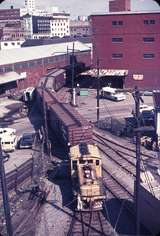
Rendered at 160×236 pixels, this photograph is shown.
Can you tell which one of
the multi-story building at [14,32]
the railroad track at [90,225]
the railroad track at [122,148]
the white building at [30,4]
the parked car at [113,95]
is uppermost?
the white building at [30,4]

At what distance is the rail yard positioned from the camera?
16219 millimetres

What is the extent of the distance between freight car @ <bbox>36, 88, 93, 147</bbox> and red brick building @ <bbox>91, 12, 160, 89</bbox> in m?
17.3

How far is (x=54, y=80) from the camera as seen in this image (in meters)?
40.5

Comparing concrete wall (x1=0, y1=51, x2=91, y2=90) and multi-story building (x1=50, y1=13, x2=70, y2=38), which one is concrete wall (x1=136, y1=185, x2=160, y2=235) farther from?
multi-story building (x1=50, y1=13, x2=70, y2=38)

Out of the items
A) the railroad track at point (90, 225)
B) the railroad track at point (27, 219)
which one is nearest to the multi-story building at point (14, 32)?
the railroad track at point (27, 219)

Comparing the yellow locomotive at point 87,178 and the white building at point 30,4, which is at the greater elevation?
the white building at point 30,4

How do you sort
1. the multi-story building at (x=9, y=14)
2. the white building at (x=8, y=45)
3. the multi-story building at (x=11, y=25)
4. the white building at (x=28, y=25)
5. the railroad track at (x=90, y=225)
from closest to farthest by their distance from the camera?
the railroad track at (x=90, y=225)
the white building at (x=8, y=45)
the multi-story building at (x=11, y=25)
the white building at (x=28, y=25)
the multi-story building at (x=9, y=14)

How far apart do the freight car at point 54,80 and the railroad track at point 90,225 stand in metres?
20.4

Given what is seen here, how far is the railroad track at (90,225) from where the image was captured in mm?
15648

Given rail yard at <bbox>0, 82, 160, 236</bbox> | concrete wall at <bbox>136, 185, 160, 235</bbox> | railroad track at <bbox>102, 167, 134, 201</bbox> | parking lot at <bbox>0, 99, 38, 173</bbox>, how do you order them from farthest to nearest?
parking lot at <bbox>0, 99, 38, 173</bbox> → railroad track at <bbox>102, 167, 134, 201</bbox> → rail yard at <bbox>0, 82, 160, 236</bbox> → concrete wall at <bbox>136, 185, 160, 235</bbox>

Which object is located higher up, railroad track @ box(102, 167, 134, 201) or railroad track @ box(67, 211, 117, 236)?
railroad track @ box(102, 167, 134, 201)

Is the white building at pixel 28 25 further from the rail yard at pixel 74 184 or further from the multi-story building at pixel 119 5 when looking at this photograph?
the rail yard at pixel 74 184

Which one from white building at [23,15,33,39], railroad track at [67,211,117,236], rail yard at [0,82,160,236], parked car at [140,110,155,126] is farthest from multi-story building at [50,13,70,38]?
railroad track at [67,211,117,236]

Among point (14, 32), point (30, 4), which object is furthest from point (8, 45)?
point (30, 4)
